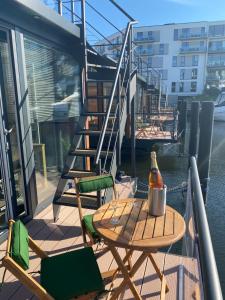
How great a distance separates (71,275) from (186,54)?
42323 millimetres

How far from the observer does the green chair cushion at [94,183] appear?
106 inches

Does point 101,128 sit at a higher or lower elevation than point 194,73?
lower

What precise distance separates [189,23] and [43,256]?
1767 inches

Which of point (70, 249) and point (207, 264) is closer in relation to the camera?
point (207, 264)

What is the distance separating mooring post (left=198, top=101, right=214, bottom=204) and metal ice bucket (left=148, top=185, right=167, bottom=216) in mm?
1852

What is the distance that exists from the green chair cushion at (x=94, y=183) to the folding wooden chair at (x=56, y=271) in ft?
2.41

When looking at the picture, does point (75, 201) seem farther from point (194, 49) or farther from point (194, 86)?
point (194, 49)

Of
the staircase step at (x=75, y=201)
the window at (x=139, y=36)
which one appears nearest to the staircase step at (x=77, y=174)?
the staircase step at (x=75, y=201)

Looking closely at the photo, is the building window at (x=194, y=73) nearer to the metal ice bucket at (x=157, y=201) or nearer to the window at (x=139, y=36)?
the window at (x=139, y=36)

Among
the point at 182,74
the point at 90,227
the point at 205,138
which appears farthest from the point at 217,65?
the point at 90,227

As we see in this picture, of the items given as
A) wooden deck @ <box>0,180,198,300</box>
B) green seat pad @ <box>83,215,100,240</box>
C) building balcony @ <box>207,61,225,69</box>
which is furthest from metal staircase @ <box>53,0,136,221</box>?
building balcony @ <box>207,61,225,69</box>

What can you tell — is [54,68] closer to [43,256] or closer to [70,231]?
[70,231]

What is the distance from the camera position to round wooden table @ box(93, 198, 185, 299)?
1.73m

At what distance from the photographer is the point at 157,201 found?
6.63ft
